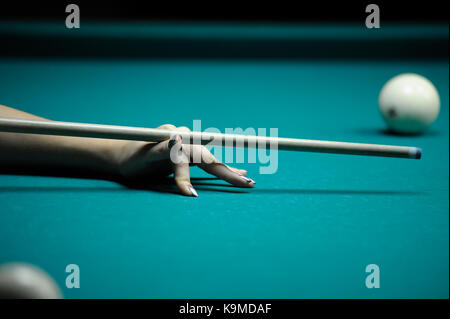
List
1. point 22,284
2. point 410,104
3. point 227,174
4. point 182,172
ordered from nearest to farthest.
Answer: point 22,284
point 182,172
point 227,174
point 410,104

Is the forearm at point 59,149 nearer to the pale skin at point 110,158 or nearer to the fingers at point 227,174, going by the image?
the pale skin at point 110,158

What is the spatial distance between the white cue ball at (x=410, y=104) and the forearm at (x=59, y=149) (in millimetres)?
2007

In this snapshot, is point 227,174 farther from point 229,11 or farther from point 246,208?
point 229,11

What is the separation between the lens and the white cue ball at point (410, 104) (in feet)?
12.8

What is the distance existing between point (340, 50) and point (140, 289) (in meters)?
6.49

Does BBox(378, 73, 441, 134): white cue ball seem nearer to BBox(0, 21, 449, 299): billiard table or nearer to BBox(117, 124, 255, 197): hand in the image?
BBox(0, 21, 449, 299): billiard table

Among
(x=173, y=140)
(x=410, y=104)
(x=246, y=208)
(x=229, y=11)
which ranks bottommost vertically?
(x=246, y=208)

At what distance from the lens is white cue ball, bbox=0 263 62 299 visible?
127 centimetres

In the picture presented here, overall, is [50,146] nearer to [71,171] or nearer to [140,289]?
[71,171]

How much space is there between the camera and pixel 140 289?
71.1 inches

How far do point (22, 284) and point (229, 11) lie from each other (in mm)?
9148

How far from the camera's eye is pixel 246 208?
8.38 ft

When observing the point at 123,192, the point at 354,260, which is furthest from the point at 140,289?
the point at 123,192

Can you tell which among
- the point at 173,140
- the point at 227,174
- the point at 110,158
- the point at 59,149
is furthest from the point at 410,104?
the point at 59,149
